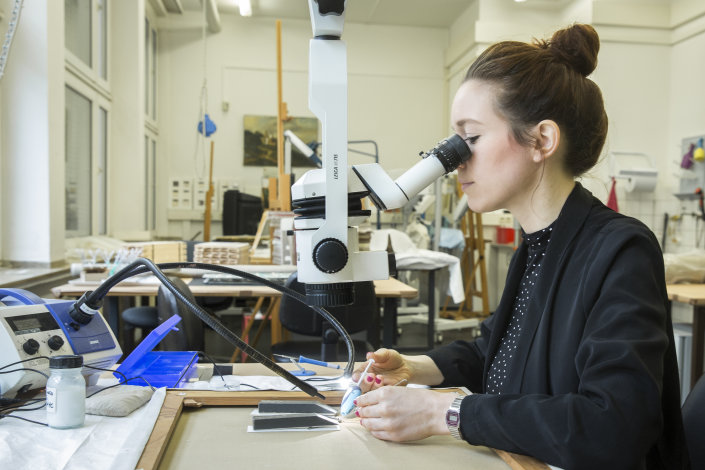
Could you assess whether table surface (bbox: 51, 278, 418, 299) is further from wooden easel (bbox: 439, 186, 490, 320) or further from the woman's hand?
wooden easel (bbox: 439, 186, 490, 320)

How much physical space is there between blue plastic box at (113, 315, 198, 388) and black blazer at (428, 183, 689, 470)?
1.95 ft

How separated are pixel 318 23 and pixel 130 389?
0.70 m

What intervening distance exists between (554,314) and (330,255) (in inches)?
16.5

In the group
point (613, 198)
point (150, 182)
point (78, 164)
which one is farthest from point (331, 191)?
point (150, 182)

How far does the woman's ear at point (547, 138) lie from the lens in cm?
95

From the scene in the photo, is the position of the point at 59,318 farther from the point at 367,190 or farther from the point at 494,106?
the point at 494,106

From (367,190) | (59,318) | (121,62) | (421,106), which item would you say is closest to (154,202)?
(121,62)

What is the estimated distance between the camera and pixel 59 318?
1.06m

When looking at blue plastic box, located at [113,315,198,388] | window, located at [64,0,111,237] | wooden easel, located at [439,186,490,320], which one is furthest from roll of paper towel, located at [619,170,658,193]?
blue plastic box, located at [113,315,198,388]

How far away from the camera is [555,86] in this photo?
966 mm

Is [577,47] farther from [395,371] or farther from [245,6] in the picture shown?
[245,6]

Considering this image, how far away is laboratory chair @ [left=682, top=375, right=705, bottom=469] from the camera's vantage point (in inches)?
36.2

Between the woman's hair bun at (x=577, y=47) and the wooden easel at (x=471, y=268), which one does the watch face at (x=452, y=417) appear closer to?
the woman's hair bun at (x=577, y=47)

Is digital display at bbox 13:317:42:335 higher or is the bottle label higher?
digital display at bbox 13:317:42:335
